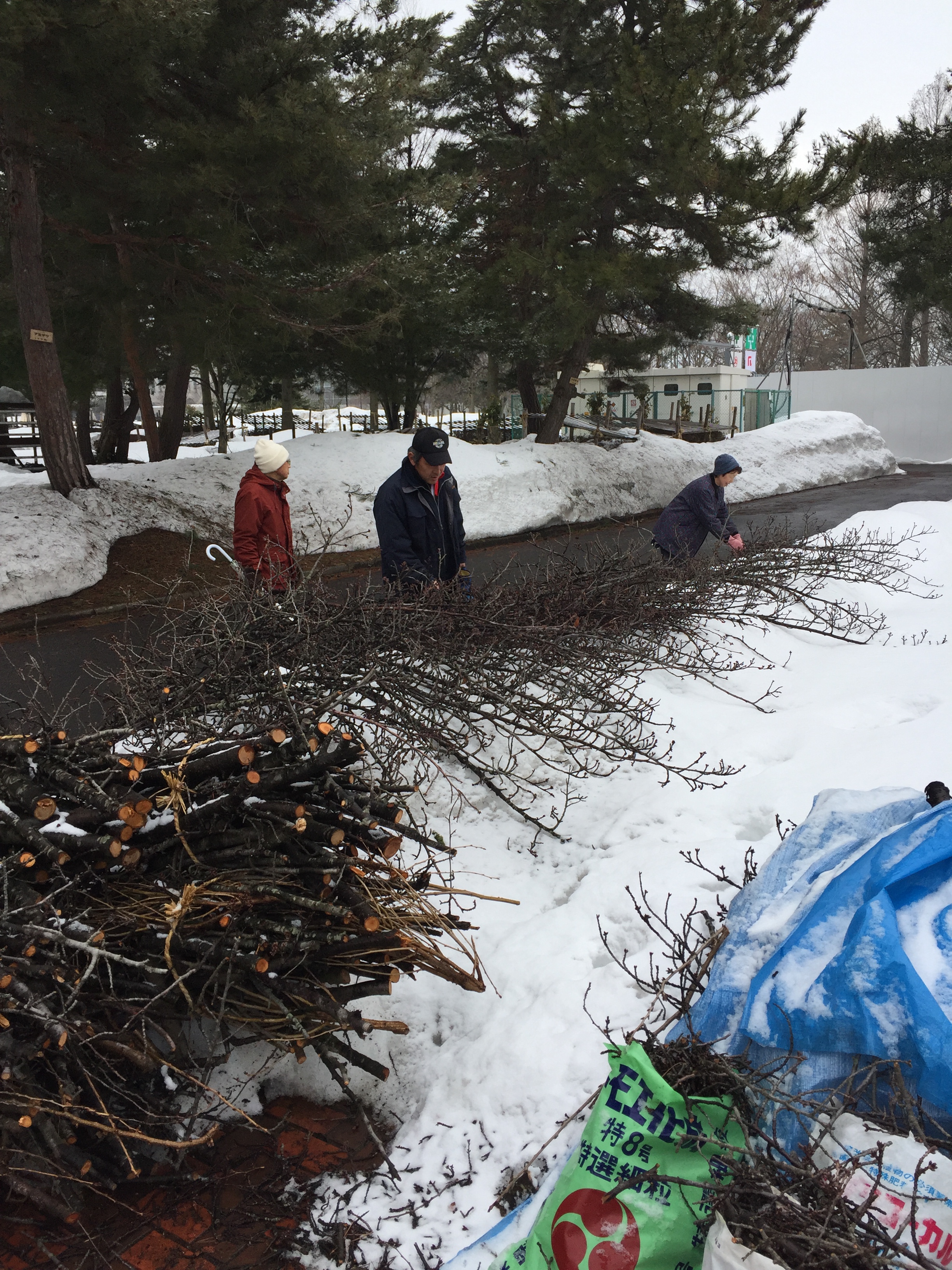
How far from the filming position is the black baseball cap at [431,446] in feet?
16.0

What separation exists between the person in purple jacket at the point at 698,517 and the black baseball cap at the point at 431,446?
243cm

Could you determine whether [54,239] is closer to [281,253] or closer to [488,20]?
[281,253]

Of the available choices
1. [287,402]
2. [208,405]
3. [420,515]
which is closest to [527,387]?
[287,402]

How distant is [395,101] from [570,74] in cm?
657

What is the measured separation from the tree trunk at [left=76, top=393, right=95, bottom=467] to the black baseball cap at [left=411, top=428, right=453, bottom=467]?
12975 mm

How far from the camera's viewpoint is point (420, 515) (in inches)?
199

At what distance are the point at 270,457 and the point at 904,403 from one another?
28779mm

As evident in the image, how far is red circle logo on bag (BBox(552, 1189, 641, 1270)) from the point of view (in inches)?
73.7

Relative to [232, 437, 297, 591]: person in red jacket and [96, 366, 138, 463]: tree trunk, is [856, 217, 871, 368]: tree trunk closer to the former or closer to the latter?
[96, 366, 138, 463]: tree trunk

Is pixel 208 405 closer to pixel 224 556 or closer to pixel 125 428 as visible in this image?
pixel 125 428

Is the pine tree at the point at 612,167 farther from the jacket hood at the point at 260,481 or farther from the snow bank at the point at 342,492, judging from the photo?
the jacket hood at the point at 260,481

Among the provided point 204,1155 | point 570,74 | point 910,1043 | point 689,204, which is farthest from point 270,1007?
point 570,74

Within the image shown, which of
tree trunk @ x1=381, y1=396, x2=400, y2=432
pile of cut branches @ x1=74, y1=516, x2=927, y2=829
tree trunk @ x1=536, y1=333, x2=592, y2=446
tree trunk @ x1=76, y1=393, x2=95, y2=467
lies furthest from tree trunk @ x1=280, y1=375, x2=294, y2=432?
pile of cut branches @ x1=74, y1=516, x2=927, y2=829

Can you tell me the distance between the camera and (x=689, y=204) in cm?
1280
